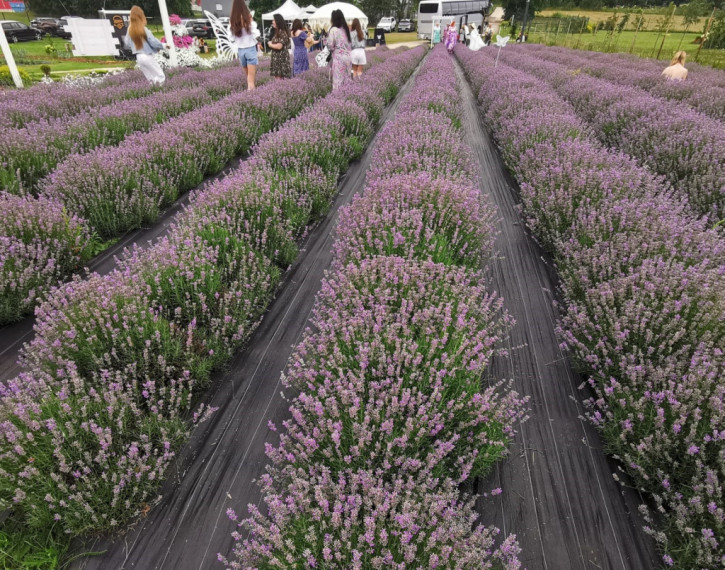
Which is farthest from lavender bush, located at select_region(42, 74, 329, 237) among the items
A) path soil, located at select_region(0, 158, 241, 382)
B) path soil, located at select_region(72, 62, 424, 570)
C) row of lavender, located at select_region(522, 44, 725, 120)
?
row of lavender, located at select_region(522, 44, 725, 120)

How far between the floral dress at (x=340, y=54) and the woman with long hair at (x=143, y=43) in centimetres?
351

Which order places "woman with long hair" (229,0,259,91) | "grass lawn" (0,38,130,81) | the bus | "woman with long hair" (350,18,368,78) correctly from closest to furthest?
"woman with long hair" (229,0,259,91), "woman with long hair" (350,18,368,78), "grass lawn" (0,38,130,81), the bus

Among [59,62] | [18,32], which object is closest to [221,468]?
[59,62]

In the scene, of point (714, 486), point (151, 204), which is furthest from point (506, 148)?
point (714, 486)

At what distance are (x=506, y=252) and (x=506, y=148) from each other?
2599 mm

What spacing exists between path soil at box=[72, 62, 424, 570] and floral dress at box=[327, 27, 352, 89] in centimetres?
782

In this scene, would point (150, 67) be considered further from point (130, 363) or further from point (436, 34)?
point (436, 34)

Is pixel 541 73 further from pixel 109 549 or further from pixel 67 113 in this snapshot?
pixel 109 549

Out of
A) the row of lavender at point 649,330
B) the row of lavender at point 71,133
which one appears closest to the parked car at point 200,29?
the row of lavender at point 71,133

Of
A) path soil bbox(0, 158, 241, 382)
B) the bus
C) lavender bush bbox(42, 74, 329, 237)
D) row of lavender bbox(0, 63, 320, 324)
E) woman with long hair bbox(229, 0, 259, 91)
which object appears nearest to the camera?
path soil bbox(0, 158, 241, 382)

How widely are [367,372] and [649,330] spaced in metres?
1.45

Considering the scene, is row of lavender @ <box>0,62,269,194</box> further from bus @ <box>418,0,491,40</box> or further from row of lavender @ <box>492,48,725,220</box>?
bus @ <box>418,0,491,40</box>

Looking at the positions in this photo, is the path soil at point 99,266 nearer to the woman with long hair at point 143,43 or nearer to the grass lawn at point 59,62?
the woman with long hair at point 143,43

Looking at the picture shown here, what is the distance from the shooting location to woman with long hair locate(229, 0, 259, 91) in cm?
777
